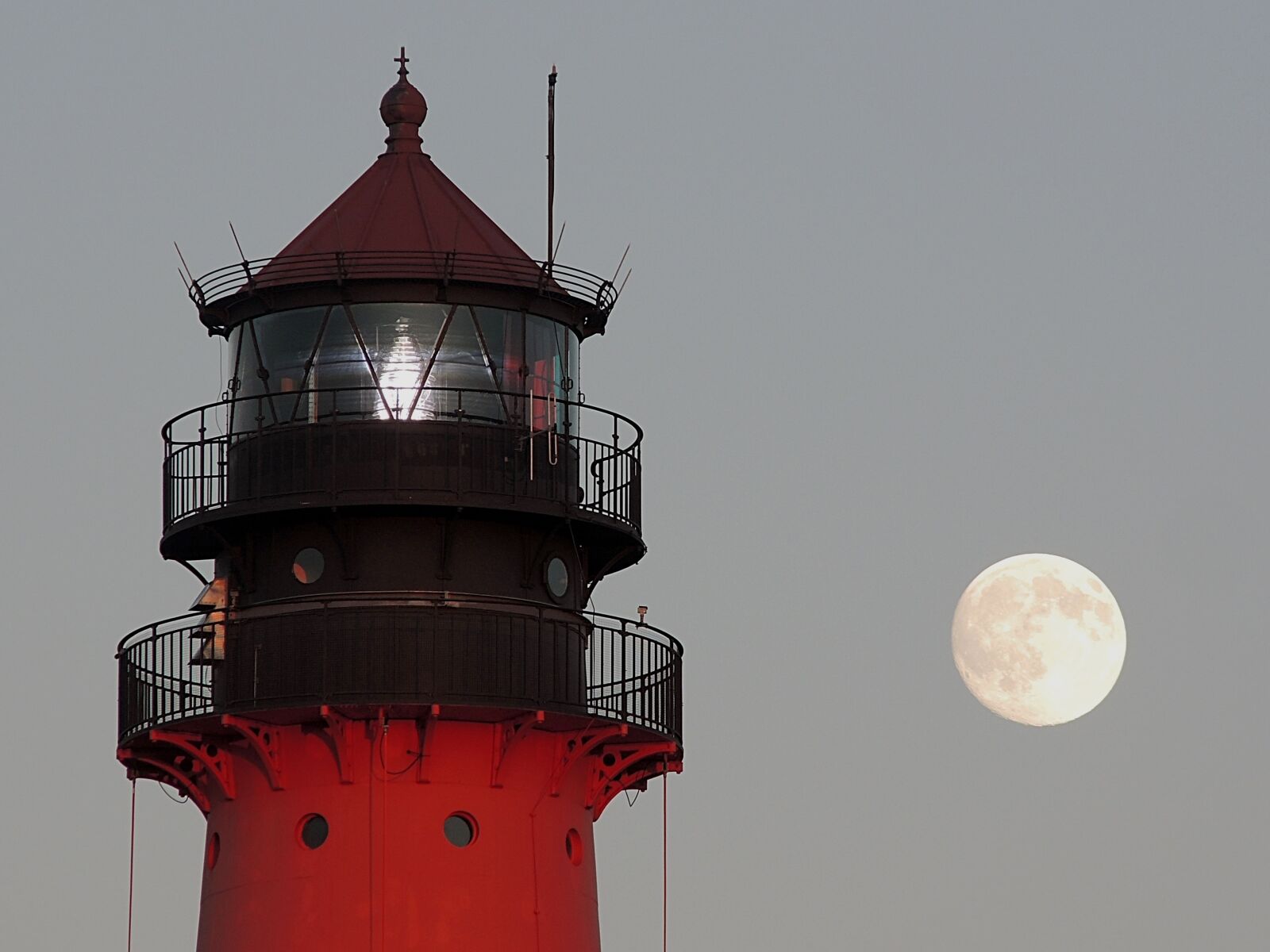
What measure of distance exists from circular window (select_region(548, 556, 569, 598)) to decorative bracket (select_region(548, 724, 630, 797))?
1.80 m

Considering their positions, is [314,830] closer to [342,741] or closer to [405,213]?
[342,741]

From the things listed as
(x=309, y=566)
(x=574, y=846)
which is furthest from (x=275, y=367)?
(x=574, y=846)

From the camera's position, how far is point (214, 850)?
5578cm

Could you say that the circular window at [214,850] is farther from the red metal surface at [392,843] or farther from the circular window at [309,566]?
the circular window at [309,566]

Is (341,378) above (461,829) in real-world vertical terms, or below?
above

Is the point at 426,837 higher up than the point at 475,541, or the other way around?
the point at 475,541

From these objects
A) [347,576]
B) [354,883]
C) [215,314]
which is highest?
[215,314]

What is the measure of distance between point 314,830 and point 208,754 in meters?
1.65

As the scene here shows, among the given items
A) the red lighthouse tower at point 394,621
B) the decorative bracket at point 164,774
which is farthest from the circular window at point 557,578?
the decorative bracket at point 164,774

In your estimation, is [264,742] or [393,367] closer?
[264,742]

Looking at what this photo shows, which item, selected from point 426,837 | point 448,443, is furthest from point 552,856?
point 448,443

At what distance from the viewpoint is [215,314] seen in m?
56.3

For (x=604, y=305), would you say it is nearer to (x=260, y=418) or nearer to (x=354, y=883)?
(x=260, y=418)

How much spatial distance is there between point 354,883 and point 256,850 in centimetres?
147
